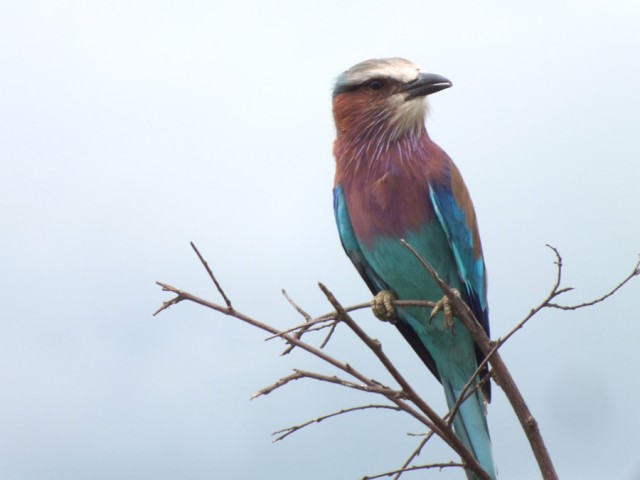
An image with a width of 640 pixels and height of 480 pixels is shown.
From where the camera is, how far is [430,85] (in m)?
5.10

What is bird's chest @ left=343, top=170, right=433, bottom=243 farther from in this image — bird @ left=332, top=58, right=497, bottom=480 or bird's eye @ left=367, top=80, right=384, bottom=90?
bird's eye @ left=367, top=80, right=384, bottom=90

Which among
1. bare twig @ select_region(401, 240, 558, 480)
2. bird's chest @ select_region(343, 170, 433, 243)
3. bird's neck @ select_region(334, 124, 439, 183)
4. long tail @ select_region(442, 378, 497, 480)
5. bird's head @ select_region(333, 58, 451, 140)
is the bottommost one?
long tail @ select_region(442, 378, 497, 480)

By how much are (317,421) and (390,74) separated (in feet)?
8.12

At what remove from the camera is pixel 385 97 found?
5242mm

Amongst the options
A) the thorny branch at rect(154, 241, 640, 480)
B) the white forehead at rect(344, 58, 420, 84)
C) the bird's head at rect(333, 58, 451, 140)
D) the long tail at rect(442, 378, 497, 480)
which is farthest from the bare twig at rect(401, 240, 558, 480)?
the white forehead at rect(344, 58, 420, 84)

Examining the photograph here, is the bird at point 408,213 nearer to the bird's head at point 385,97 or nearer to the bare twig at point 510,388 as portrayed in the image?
the bird's head at point 385,97

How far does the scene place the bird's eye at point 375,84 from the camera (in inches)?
208

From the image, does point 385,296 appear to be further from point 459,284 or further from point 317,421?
point 317,421

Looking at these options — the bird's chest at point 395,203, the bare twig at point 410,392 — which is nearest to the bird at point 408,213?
the bird's chest at point 395,203

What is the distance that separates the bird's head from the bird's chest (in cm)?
30

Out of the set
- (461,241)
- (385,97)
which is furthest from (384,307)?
(385,97)

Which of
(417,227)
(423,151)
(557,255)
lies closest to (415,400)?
(557,255)

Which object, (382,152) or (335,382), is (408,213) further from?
(335,382)

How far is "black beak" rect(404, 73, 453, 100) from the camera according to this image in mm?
5074
